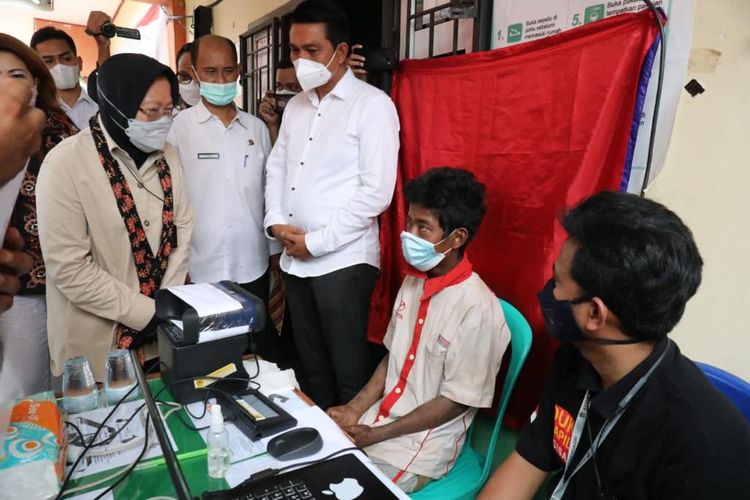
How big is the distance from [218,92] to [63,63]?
0.93 meters

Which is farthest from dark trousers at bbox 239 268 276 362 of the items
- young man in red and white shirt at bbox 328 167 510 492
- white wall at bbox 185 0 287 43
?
white wall at bbox 185 0 287 43

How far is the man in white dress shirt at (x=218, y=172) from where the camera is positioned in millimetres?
2209

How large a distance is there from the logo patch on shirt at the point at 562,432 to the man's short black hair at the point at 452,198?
24.5 inches

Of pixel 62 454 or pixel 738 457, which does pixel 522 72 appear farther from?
pixel 62 454

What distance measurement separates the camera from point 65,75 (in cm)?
250

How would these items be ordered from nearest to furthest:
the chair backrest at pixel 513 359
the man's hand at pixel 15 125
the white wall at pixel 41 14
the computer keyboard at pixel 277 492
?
1. the man's hand at pixel 15 125
2. the computer keyboard at pixel 277 492
3. the chair backrest at pixel 513 359
4. the white wall at pixel 41 14

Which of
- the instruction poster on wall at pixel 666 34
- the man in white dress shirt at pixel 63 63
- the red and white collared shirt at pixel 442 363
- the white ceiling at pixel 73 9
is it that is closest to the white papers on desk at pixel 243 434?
the red and white collared shirt at pixel 442 363

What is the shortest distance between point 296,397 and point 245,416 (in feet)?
0.57

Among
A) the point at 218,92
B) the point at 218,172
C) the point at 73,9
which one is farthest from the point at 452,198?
the point at 73,9

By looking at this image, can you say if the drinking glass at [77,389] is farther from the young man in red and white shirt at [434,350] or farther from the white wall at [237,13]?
the white wall at [237,13]

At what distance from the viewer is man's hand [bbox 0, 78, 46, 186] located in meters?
0.54

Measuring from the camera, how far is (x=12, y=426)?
941 mm

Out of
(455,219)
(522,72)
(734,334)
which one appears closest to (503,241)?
(455,219)

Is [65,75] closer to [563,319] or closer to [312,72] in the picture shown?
[312,72]
